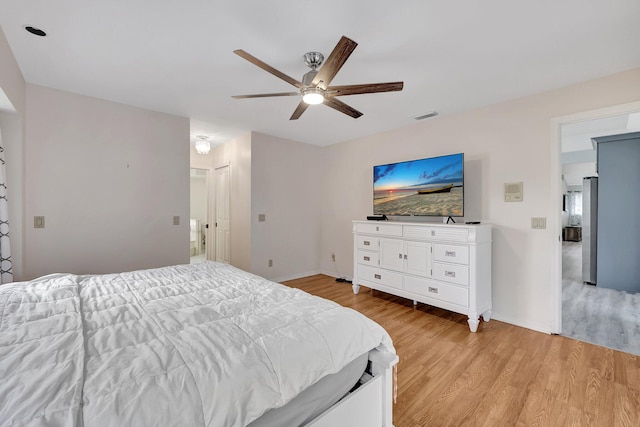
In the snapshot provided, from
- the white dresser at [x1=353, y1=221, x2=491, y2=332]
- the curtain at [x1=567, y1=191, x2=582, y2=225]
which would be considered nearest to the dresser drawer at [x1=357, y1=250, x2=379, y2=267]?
the white dresser at [x1=353, y1=221, x2=491, y2=332]

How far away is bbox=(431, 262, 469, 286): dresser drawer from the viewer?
9.16 feet

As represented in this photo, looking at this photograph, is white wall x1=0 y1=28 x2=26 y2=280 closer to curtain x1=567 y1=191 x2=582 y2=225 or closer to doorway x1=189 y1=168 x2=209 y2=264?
doorway x1=189 y1=168 x2=209 y2=264

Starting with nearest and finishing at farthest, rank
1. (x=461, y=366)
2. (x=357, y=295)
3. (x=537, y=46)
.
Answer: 1. (x=537, y=46)
2. (x=461, y=366)
3. (x=357, y=295)

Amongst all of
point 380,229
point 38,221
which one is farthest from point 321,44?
point 38,221

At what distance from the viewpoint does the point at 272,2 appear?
1564 mm

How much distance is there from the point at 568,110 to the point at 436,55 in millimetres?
1589

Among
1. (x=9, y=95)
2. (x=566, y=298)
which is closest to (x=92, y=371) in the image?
(x=9, y=95)

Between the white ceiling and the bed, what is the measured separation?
1.74 m

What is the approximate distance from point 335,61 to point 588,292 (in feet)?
15.7

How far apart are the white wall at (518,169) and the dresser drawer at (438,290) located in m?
0.54

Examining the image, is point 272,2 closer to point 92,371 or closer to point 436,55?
point 436,55

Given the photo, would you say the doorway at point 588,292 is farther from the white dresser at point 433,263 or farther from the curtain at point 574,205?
the curtain at point 574,205

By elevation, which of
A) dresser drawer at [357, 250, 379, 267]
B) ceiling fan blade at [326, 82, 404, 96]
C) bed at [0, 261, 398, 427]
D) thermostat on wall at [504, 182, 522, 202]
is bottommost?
dresser drawer at [357, 250, 379, 267]

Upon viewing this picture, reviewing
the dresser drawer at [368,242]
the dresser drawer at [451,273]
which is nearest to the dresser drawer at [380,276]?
the dresser drawer at [368,242]
